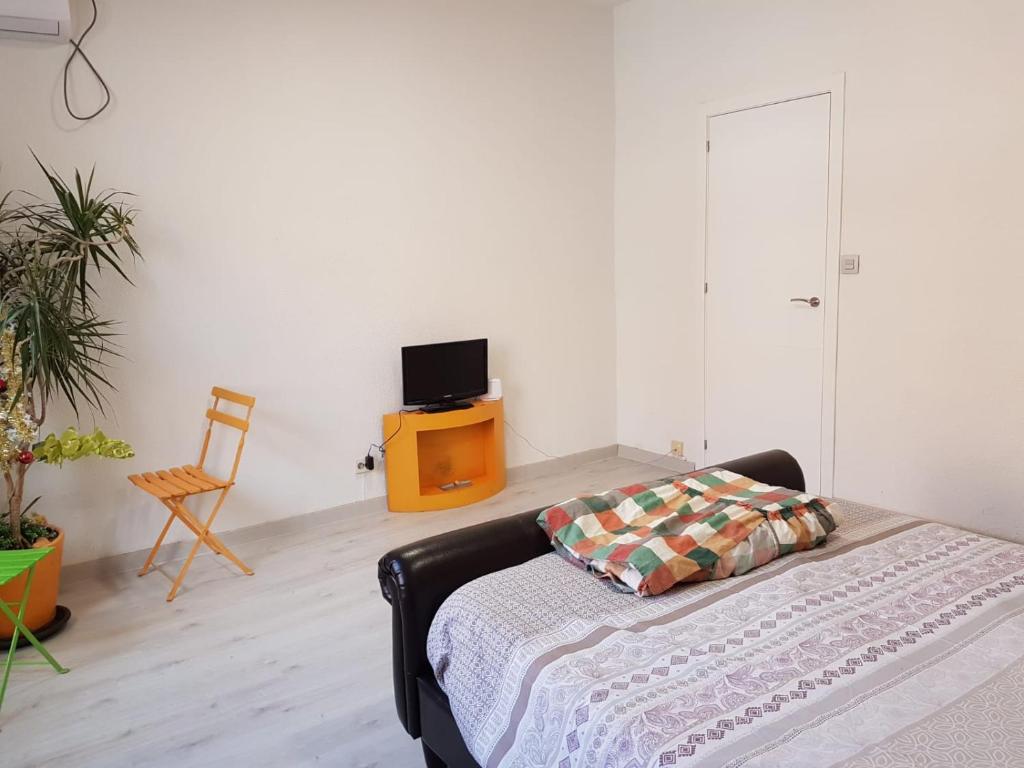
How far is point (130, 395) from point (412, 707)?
2.35 m

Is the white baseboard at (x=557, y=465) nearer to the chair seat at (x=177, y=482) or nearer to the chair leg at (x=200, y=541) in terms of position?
the chair leg at (x=200, y=541)

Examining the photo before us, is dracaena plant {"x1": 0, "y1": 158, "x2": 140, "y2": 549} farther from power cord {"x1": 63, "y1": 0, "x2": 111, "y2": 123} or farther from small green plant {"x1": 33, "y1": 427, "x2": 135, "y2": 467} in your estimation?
power cord {"x1": 63, "y1": 0, "x2": 111, "y2": 123}

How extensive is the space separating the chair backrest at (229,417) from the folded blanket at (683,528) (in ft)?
6.28

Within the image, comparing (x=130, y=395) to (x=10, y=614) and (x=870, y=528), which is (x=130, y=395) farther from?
(x=870, y=528)

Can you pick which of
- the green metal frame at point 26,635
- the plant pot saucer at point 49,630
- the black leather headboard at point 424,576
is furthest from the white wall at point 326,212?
the black leather headboard at point 424,576

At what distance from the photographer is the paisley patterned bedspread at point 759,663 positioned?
1323 mm

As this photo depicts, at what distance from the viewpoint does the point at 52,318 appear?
3.01 metres

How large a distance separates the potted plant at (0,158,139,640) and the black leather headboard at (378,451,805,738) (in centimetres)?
167

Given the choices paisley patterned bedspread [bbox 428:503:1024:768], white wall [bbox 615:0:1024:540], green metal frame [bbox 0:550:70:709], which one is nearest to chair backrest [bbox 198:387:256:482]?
green metal frame [bbox 0:550:70:709]

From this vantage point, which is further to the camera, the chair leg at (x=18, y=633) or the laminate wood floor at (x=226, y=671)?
the chair leg at (x=18, y=633)

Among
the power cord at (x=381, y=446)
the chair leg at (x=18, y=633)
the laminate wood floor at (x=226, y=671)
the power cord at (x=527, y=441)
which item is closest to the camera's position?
the laminate wood floor at (x=226, y=671)

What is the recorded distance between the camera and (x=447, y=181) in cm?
460

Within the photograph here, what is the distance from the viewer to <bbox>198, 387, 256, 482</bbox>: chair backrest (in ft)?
11.9

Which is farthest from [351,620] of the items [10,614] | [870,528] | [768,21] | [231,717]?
[768,21]
